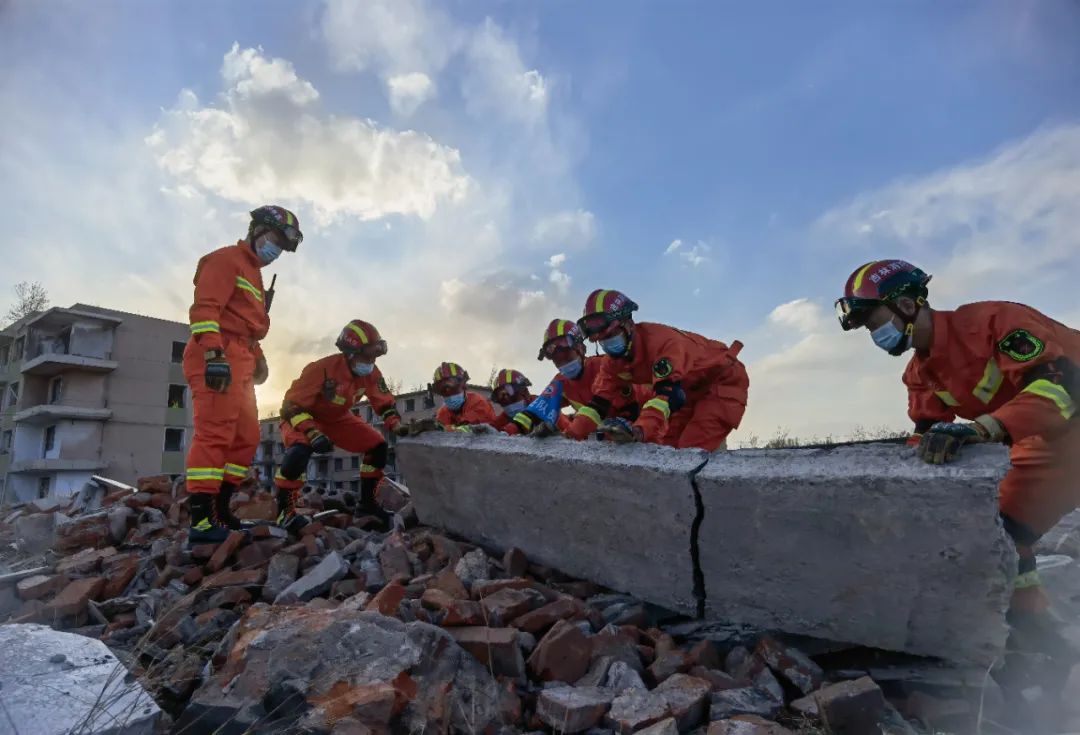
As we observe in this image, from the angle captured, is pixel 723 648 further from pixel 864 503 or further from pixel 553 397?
pixel 553 397

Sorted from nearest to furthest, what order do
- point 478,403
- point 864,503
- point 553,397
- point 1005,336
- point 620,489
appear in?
point 864,503 → point 1005,336 → point 620,489 → point 553,397 → point 478,403

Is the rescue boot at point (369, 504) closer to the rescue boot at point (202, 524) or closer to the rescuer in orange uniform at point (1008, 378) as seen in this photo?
the rescue boot at point (202, 524)

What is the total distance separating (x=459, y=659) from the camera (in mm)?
2398

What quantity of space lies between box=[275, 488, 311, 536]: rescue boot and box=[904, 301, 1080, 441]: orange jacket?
4162mm

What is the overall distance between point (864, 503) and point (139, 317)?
30683mm

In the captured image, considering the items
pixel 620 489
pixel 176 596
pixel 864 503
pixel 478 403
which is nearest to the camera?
pixel 864 503

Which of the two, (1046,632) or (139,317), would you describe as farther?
(139,317)

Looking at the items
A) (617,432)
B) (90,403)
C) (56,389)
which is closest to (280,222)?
(617,432)

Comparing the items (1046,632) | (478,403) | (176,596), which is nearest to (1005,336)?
(1046,632)

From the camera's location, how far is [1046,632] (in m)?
2.85

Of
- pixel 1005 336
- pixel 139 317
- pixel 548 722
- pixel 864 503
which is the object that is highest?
pixel 139 317

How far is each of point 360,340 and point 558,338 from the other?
1822mm

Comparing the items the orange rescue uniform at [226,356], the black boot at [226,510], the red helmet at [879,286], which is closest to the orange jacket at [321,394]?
the orange rescue uniform at [226,356]

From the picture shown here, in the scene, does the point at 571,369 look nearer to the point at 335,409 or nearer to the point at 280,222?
the point at 335,409
